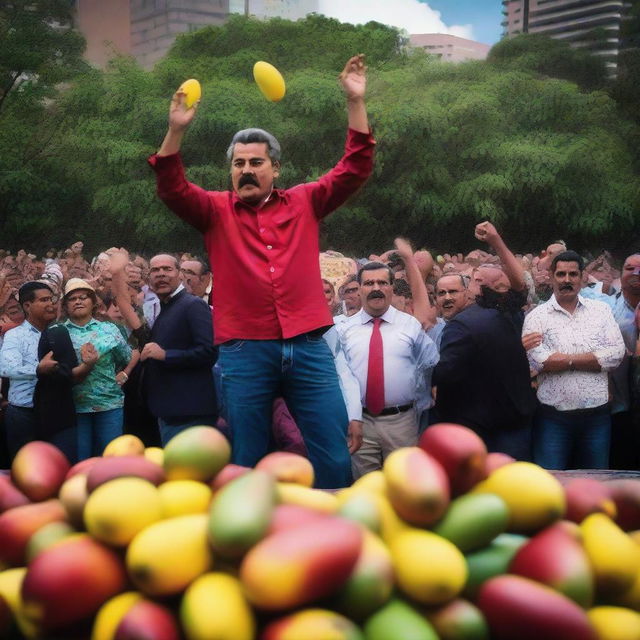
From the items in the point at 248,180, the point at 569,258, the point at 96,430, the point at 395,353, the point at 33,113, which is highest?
the point at 33,113

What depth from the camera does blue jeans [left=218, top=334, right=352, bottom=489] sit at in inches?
147

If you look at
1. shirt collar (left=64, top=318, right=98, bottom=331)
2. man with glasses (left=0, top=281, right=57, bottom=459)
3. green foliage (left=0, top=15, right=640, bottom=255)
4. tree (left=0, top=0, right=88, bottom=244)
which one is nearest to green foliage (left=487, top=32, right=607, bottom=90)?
green foliage (left=0, top=15, right=640, bottom=255)

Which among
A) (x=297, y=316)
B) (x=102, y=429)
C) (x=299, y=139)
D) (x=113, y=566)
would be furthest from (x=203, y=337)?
(x=299, y=139)

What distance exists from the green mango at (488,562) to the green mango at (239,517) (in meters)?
0.42

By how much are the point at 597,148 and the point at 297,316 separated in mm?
32690

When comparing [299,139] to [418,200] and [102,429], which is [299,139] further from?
[102,429]

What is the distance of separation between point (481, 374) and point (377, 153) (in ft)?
91.4

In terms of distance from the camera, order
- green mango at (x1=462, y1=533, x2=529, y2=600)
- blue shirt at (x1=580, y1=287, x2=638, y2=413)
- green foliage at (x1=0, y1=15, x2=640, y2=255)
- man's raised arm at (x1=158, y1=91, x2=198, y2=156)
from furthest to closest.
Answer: green foliage at (x1=0, y1=15, x2=640, y2=255) → blue shirt at (x1=580, y1=287, x2=638, y2=413) → man's raised arm at (x1=158, y1=91, x2=198, y2=156) → green mango at (x1=462, y1=533, x2=529, y2=600)

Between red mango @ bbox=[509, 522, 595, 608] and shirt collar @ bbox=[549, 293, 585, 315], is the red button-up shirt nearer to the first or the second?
red mango @ bbox=[509, 522, 595, 608]

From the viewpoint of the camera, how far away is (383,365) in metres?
5.72

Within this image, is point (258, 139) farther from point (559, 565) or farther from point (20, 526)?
point (559, 565)

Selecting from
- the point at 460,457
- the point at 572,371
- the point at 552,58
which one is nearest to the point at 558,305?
the point at 572,371

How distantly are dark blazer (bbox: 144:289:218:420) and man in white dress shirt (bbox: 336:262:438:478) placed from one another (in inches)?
36.3

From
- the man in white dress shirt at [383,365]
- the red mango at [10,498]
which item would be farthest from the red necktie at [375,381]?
the red mango at [10,498]
